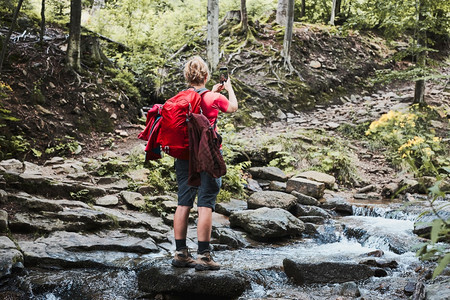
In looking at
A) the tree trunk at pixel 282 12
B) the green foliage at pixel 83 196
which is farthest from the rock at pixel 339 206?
the tree trunk at pixel 282 12

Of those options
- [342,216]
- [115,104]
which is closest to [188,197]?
[342,216]

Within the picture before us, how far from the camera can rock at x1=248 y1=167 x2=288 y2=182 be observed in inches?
401

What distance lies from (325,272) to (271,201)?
320 centimetres

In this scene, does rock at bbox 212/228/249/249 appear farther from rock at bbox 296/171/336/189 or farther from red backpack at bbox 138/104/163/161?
rock at bbox 296/171/336/189

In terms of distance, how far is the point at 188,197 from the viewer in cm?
404

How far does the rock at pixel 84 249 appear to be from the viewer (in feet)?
14.9

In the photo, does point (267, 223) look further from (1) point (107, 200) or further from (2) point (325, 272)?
(1) point (107, 200)

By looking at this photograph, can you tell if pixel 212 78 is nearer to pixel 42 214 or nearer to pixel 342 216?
pixel 342 216

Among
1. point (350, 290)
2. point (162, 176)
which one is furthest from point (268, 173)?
point (350, 290)

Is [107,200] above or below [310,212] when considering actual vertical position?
above

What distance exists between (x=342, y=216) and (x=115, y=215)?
4.95 meters

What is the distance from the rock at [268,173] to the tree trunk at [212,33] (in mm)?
5066

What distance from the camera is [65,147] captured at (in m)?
8.45

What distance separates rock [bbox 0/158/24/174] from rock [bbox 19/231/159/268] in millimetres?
1959
